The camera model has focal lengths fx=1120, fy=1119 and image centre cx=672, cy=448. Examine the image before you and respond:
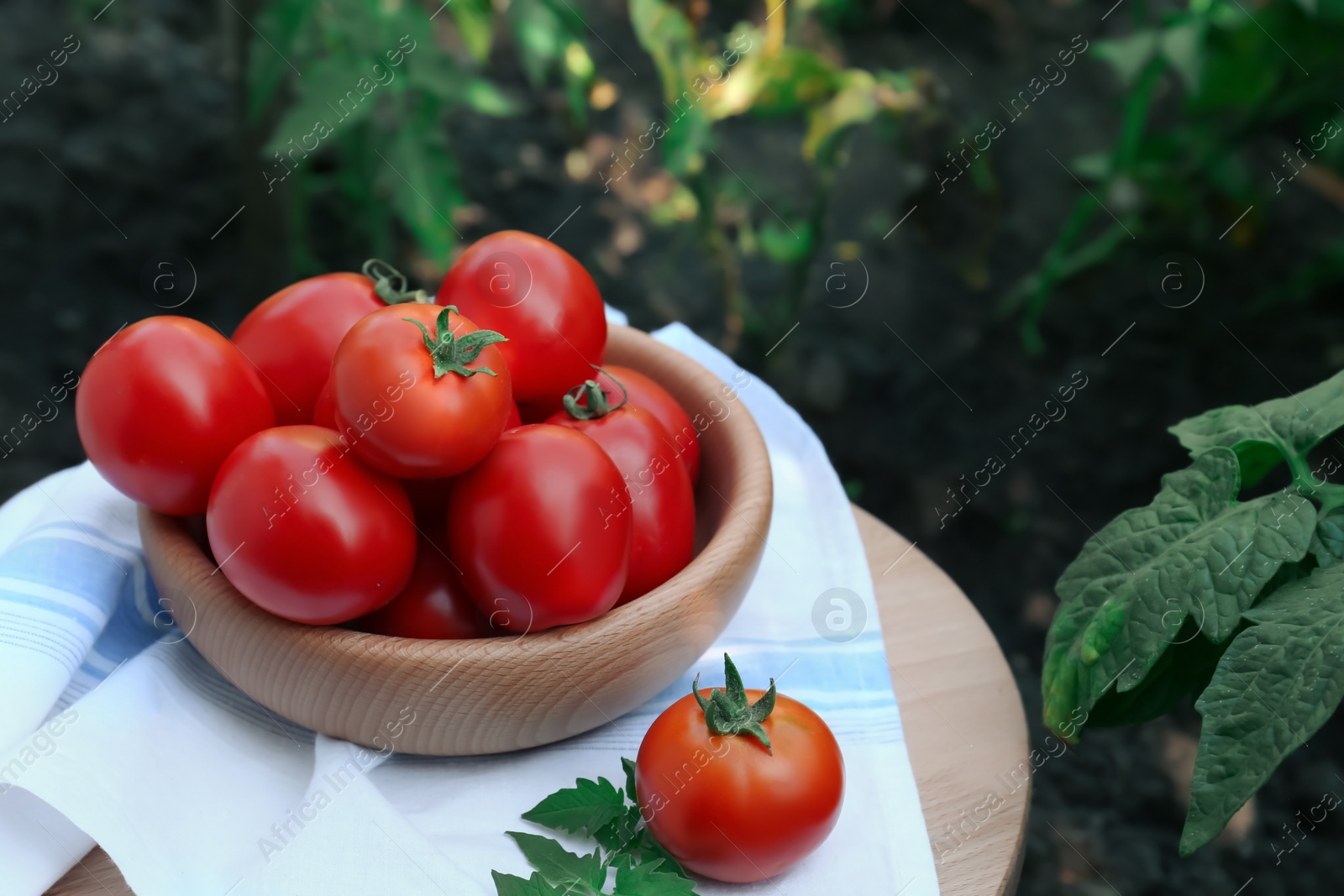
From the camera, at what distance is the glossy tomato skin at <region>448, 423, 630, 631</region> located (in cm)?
74

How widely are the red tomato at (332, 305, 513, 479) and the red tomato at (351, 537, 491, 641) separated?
0.09m

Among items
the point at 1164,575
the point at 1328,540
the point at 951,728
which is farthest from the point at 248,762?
the point at 1328,540

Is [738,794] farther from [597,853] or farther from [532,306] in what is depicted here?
[532,306]

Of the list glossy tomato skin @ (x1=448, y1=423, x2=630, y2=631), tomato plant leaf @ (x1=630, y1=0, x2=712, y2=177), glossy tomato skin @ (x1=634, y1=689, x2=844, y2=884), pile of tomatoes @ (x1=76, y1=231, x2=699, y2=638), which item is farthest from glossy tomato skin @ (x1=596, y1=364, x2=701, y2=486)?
tomato plant leaf @ (x1=630, y1=0, x2=712, y2=177)

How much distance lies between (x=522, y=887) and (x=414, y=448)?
282 millimetres

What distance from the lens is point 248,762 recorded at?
2.68 feet

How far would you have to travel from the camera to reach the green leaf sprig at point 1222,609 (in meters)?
0.70

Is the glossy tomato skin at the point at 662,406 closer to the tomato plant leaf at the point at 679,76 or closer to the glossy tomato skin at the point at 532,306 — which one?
the glossy tomato skin at the point at 532,306

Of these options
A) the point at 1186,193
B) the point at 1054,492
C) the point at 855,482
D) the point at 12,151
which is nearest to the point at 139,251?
the point at 12,151

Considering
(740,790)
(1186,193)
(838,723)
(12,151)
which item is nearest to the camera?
(740,790)

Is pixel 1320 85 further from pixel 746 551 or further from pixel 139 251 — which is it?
pixel 139 251

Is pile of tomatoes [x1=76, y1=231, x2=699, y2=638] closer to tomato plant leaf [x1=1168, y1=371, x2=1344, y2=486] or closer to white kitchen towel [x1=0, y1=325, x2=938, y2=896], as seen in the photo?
white kitchen towel [x1=0, y1=325, x2=938, y2=896]

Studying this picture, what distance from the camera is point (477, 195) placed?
2336 mm

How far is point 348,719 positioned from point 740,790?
0.27 metres
